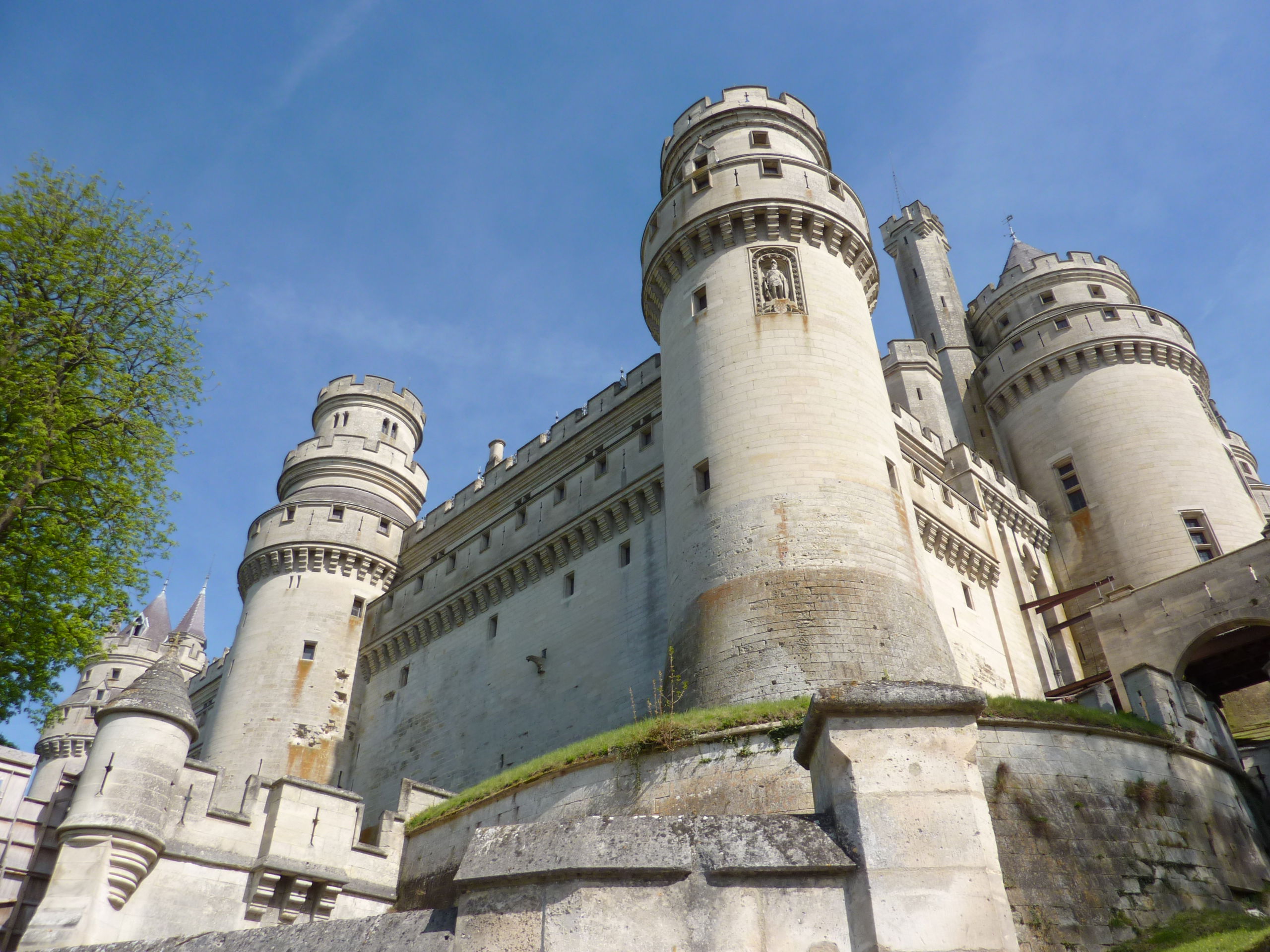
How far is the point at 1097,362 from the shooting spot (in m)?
28.6

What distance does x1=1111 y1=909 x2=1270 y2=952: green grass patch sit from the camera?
24.9 feet

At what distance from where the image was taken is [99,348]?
1329 cm

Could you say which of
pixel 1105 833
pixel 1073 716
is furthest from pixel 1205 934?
pixel 1073 716

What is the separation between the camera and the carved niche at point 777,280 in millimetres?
18875

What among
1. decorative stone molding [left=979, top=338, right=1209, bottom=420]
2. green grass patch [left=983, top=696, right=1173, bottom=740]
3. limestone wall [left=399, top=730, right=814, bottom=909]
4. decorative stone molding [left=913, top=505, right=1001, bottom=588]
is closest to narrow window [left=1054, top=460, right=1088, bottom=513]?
decorative stone molding [left=979, top=338, right=1209, bottom=420]

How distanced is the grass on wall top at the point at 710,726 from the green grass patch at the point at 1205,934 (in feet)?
7.85

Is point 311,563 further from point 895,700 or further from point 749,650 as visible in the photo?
point 895,700

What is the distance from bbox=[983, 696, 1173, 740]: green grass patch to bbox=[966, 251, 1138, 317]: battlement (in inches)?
949

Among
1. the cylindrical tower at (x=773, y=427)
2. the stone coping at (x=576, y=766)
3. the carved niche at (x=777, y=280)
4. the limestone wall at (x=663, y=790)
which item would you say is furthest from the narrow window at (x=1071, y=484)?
the limestone wall at (x=663, y=790)

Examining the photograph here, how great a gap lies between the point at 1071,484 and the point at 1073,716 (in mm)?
18911

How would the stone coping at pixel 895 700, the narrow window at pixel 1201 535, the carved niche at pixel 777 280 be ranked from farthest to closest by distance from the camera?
the narrow window at pixel 1201 535, the carved niche at pixel 777 280, the stone coping at pixel 895 700

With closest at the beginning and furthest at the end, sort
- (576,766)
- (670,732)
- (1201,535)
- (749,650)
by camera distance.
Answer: (670,732) → (576,766) → (749,650) → (1201,535)

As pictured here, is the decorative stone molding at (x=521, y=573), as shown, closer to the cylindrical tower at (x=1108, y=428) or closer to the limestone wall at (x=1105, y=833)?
the limestone wall at (x=1105, y=833)

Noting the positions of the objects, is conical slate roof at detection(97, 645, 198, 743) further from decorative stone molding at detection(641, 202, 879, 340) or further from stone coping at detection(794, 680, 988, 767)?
decorative stone molding at detection(641, 202, 879, 340)
